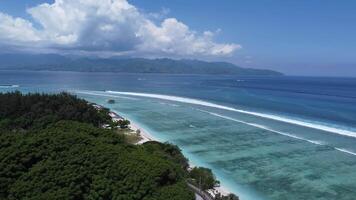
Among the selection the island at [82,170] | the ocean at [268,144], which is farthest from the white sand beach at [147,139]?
the island at [82,170]

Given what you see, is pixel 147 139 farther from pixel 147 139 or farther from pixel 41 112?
pixel 41 112

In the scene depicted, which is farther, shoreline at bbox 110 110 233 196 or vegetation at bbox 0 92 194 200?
shoreline at bbox 110 110 233 196

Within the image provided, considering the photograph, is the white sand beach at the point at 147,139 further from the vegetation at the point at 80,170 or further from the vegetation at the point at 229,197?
the vegetation at the point at 80,170

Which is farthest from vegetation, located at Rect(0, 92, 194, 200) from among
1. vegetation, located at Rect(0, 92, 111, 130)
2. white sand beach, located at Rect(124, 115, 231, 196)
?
vegetation, located at Rect(0, 92, 111, 130)

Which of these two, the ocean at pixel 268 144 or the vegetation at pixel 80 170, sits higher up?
Result: the vegetation at pixel 80 170

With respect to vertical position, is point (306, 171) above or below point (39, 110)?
below

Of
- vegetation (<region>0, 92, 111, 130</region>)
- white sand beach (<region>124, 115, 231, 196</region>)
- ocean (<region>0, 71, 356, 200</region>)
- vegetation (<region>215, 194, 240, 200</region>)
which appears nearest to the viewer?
vegetation (<region>215, 194, 240, 200</region>)

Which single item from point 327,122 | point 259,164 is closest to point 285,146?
point 259,164

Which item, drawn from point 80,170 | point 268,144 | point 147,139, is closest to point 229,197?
point 80,170

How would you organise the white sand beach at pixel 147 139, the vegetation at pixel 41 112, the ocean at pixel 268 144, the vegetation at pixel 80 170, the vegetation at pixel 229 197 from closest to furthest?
the vegetation at pixel 80 170 → the vegetation at pixel 229 197 → the white sand beach at pixel 147 139 → the ocean at pixel 268 144 → the vegetation at pixel 41 112

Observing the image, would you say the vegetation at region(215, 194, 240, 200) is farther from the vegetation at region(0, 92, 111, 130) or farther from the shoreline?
the vegetation at region(0, 92, 111, 130)

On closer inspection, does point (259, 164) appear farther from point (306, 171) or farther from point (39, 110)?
point (39, 110)
